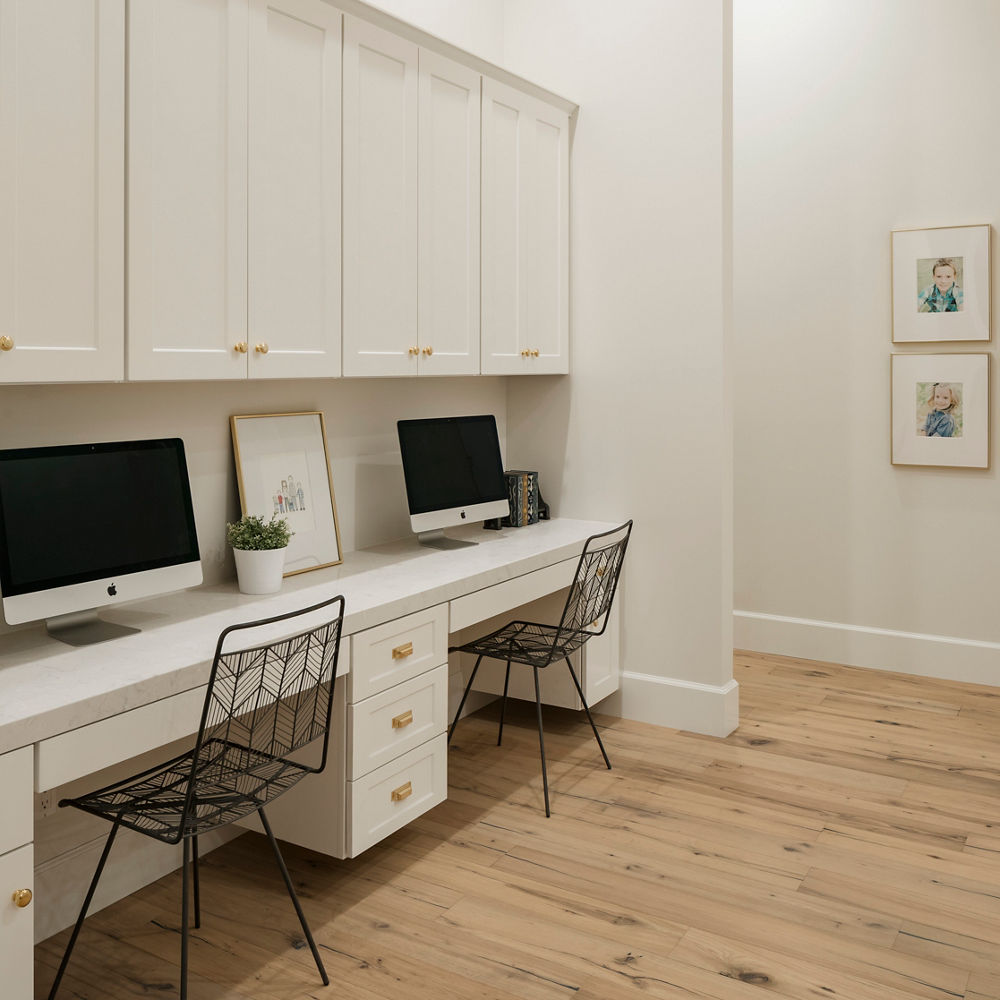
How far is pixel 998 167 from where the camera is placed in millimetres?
4008

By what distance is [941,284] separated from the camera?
4148 mm

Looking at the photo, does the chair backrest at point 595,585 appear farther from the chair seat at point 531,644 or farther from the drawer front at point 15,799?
the drawer front at point 15,799

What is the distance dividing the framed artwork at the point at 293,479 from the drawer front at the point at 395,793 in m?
0.64

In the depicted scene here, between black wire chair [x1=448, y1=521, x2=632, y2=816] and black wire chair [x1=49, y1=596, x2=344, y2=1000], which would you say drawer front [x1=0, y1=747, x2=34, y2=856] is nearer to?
black wire chair [x1=49, y1=596, x2=344, y2=1000]

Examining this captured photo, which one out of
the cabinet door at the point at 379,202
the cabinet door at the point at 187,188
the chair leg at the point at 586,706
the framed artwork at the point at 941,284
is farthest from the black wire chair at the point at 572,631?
the framed artwork at the point at 941,284

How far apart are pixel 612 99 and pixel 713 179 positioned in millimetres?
530

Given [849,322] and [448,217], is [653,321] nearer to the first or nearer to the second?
[448,217]

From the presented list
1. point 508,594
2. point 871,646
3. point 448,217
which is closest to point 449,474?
point 508,594

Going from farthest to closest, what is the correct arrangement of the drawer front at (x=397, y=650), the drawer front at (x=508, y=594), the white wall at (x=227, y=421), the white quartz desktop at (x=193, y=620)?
the drawer front at (x=508, y=594), the drawer front at (x=397, y=650), the white wall at (x=227, y=421), the white quartz desktop at (x=193, y=620)

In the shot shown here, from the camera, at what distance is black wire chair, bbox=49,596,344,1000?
1.89 m

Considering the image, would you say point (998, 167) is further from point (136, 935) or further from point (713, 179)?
point (136, 935)

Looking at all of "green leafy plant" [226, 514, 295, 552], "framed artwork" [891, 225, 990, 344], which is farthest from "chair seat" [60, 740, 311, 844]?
"framed artwork" [891, 225, 990, 344]

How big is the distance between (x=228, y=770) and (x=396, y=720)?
Answer: 0.51 meters

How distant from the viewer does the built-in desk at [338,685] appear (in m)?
1.66
